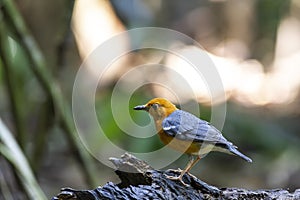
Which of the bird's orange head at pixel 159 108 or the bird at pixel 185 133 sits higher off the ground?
the bird's orange head at pixel 159 108

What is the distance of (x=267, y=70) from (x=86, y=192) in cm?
354

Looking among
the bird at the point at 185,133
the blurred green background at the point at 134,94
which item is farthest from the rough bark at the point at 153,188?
the blurred green background at the point at 134,94

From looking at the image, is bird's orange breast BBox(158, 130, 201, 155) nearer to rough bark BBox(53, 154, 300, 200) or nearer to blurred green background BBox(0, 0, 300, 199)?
rough bark BBox(53, 154, 300, 200)

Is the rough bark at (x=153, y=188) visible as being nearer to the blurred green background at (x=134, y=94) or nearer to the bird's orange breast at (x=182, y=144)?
the bird's orange breast at (x=182, y=144)

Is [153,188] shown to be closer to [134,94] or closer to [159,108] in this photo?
[159,108]

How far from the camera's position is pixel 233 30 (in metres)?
4.76

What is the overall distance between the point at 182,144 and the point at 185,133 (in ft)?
0.08

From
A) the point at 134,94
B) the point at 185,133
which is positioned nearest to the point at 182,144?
the point at 185,133

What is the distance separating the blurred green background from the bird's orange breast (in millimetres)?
714

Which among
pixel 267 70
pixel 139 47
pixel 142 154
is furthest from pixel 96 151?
pixel 267 70

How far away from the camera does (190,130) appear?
127 cm

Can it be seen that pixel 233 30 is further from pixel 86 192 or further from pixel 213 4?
pixel 86 192

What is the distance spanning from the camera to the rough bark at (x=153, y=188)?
1138 millimetres

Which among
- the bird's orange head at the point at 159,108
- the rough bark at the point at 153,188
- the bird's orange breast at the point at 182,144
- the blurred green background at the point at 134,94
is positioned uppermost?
the blurred green background at the point at 134,94
